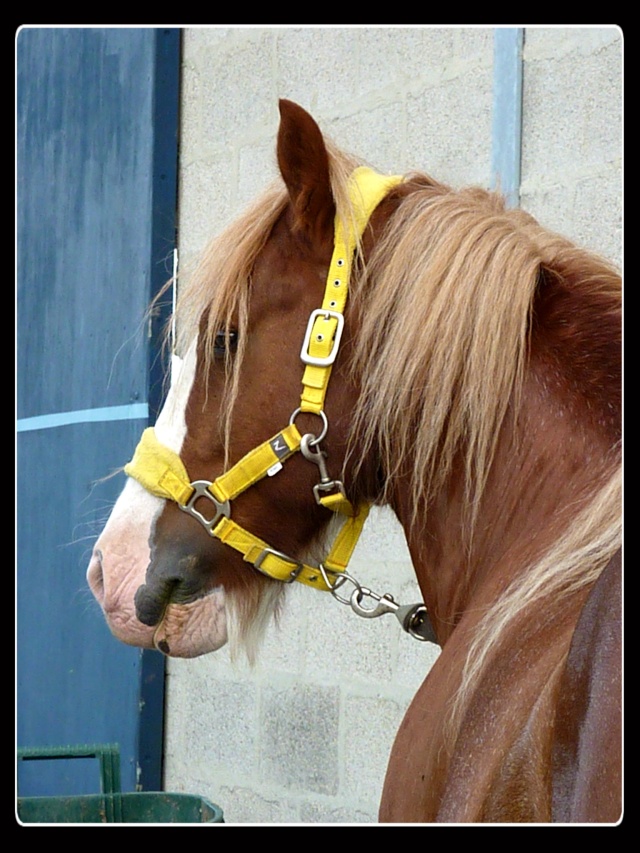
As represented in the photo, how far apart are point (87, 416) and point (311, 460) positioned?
→ 5.97ft

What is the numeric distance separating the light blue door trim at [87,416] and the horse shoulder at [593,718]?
2.06 m

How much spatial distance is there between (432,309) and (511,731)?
42 centimetres

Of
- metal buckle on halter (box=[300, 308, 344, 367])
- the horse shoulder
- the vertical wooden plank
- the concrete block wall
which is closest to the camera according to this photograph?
the horse shoulder

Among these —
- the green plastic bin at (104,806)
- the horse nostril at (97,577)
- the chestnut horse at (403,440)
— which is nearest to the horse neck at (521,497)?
the chestnut horse at (403,440)

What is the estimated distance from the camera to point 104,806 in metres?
1.66

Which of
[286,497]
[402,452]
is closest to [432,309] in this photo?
[402,452]

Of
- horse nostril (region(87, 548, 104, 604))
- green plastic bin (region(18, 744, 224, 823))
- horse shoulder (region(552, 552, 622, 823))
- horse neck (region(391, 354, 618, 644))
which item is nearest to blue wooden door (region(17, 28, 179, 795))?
green plastic bin (region(18, 744, 224, 823))

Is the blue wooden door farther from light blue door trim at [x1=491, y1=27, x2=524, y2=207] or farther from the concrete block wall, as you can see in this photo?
light blue door trim at [x1=491, y1=27, x2=524, y2=207]

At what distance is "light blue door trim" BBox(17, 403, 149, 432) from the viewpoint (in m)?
2.74

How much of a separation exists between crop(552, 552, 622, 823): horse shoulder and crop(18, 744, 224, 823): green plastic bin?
1006 millimetres

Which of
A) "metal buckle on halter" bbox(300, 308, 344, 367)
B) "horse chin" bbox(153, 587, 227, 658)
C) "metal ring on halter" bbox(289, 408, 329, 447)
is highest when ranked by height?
"metal buckle on halter" bbox(300, 308, 344, 367)

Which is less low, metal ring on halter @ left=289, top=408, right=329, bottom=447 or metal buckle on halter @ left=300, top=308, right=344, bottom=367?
metal buckle on halter @ left=300, top=308, right=344, bottom=367

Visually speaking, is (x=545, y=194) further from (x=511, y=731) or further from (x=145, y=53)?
(x=145, y=53)

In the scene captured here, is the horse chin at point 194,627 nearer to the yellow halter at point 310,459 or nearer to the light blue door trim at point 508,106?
the yellow halter at point 310,459
